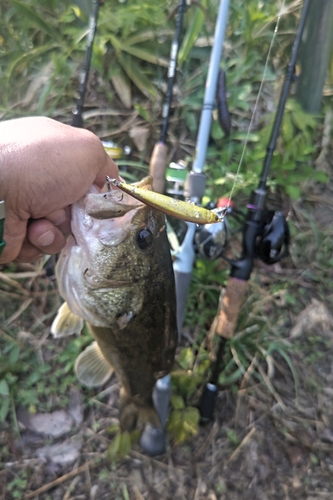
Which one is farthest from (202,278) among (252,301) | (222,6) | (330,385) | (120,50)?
(120,50)

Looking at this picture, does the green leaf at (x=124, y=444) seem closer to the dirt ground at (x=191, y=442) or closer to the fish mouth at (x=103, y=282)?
the dirt ground at (x=191, y=442)

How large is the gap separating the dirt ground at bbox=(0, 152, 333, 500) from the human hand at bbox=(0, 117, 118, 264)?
1373 mm

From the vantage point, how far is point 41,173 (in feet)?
3.90

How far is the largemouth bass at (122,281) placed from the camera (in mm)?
1199

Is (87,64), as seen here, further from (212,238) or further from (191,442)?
(191,442)

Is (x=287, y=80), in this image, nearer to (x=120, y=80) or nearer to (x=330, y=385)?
(x=120, y=80)

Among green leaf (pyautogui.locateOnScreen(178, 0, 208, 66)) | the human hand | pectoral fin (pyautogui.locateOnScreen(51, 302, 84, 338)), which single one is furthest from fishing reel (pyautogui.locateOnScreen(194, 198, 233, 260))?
green leaf (pyautogui.locateOnScreen(178, 0, 208, 66))

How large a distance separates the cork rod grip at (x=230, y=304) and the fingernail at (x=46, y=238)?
3.49 feet

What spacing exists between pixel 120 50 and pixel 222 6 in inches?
41.0

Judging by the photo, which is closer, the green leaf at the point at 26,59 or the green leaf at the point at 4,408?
the green leaf at the point at 4,408

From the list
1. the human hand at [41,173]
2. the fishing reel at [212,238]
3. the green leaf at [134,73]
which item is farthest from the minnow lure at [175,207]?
the green leaf at [134,73]

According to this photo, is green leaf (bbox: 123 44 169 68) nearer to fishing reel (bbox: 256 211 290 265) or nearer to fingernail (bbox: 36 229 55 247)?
fishing reel (bbox: 256 211 290 265)

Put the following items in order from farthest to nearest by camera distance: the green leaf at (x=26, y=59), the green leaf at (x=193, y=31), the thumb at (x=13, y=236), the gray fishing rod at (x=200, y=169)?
the green leaf at (x=26, y=59)
the green leaf at (x=193, y=31)
the gray fishing rod at (x=200, y=169)
the thumb at (x=13, y=236)

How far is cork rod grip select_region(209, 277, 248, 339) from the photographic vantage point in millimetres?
1982
